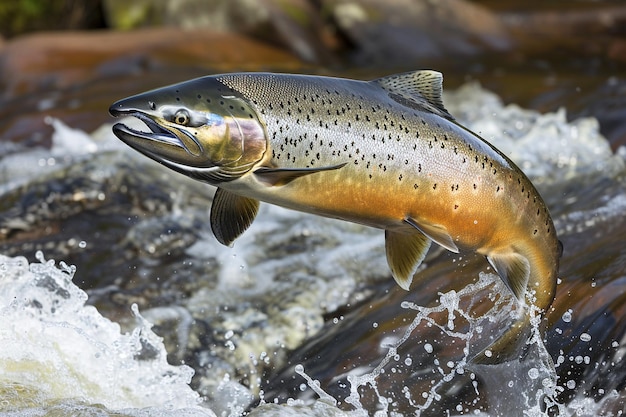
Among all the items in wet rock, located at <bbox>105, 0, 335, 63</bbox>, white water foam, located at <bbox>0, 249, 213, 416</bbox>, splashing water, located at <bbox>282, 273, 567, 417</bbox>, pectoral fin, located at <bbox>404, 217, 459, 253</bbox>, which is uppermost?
pectoral fin, located at <bbox>404, 217, 459, 253</bbox>

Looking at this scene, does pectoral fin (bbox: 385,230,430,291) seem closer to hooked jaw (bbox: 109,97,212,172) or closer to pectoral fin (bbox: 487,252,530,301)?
pectoral fin (bbox: 487,252,530,301)

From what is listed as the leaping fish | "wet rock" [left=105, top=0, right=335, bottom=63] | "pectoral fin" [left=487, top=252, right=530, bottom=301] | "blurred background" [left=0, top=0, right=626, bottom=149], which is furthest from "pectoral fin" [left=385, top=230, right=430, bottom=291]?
"wet rock" [left=105, top=0, right=335, bottom=63]

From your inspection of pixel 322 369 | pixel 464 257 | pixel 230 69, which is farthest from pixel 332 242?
pixel 230 69

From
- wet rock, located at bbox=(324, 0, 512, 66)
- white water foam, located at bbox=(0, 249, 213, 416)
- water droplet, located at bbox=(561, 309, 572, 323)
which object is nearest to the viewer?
white water foam, located at bbox=(0, 249, 213, 416)

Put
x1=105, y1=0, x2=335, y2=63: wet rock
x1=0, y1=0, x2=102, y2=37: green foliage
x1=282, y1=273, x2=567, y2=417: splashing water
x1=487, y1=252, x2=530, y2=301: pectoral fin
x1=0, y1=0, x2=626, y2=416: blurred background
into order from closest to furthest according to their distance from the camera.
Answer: x1=487, y1=252, x2=530, y2=301: pectoral fin < x1=282, y1=273, x2=567, y2=417: splashing water < x1=0, y1=0, x2=626, y2=416: blurred background < x1=105, y1=0, x2=335, y2=63: wet rock < x1=0, y1=0, x2=102, y2=37: green foliage

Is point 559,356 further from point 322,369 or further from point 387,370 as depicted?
A: point 322,369

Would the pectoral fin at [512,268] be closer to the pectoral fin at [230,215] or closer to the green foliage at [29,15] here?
the pectoral fin at [230,215]

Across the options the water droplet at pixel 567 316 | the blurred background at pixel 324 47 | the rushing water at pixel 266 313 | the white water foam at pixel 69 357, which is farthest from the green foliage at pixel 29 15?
the water droplet at pixel 567 316
